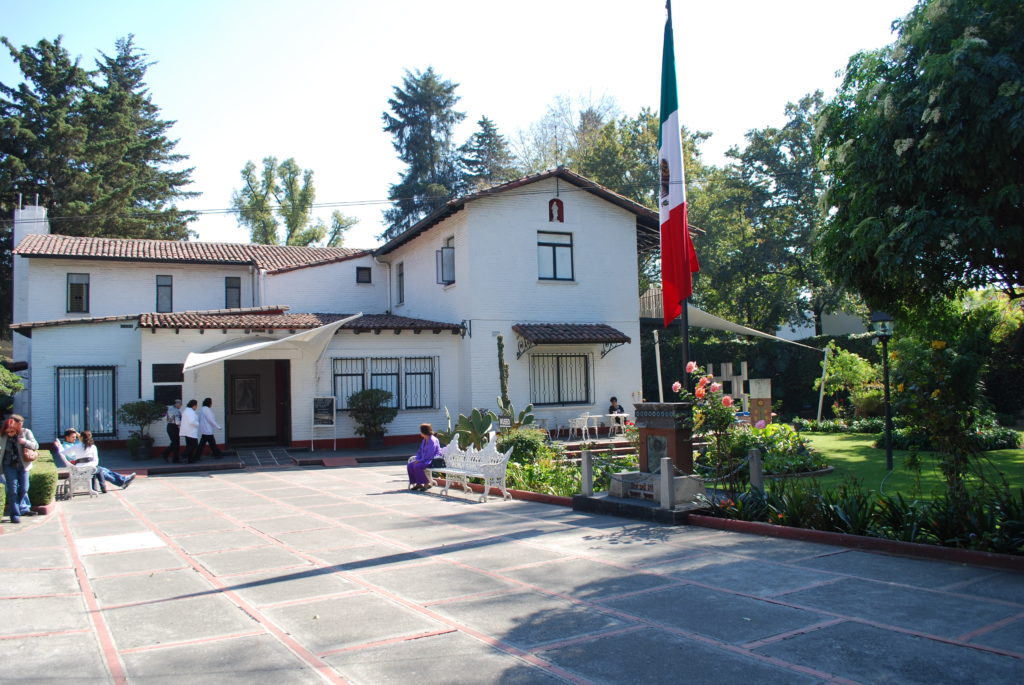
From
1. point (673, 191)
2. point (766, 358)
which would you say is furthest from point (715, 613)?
point (766, 358)

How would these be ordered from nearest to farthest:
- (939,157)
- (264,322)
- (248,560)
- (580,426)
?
1. (248,560)
2. (939,157)
3. (264,322)
4. (580,426)

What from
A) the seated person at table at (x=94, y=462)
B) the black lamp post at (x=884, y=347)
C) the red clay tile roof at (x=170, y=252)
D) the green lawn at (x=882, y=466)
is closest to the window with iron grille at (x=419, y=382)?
Answer: the red clay tile roof at (x=170, y=252)

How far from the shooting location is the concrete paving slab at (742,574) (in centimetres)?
658

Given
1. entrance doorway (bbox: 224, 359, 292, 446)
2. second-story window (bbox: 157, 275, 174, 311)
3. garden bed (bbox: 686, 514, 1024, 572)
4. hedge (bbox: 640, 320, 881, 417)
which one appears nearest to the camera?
garden bed (bbox: 686, 514, 1024, 572)

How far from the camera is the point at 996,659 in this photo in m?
4.68

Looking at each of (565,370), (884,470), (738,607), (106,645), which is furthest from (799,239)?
(106,645)

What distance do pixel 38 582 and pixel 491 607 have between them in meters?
4.42

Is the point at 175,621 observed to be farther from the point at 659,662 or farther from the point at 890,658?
the point at 890,658

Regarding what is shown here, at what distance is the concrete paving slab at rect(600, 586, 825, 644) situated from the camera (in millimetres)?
5459

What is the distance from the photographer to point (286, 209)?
4625 centimetres

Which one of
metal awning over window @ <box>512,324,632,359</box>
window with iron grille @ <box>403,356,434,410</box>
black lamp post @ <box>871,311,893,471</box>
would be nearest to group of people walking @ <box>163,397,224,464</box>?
window with iron grille @ <box>403,356,434,410</box>

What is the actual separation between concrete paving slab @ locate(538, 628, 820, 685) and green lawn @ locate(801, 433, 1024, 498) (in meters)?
6.19

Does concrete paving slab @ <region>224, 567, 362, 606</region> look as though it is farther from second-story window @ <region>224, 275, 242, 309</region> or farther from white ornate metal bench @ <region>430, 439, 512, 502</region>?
second-story window @ <region>224, 275, 242, 309</region>

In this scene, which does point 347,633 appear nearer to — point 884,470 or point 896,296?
point 896,296
